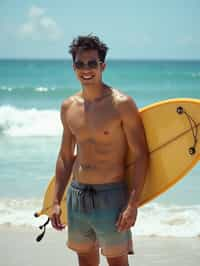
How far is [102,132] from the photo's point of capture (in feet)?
8.36

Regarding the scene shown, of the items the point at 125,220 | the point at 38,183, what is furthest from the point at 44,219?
the point at 125,220

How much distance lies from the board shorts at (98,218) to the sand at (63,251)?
4.67 ft

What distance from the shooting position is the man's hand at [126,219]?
8.17ft

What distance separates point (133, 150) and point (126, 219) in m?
0.32

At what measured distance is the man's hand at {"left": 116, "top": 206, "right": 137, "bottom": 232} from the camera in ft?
8.17

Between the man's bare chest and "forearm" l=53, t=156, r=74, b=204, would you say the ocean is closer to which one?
"forearm" l=53, t=156, r=74, b=204

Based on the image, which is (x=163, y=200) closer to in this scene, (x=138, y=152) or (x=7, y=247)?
(x=7, y=247)

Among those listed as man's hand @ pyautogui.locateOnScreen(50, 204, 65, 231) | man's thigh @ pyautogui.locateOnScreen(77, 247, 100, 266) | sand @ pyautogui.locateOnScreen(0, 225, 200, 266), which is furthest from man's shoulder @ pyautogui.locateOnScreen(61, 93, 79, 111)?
sand @ pyautogui.locateOnScreen(0, 225, 200, 266)

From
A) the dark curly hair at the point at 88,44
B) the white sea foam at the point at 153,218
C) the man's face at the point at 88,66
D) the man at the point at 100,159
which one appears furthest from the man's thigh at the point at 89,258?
the white sea foam at the point at 153,218

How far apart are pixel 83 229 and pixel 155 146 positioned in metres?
0.54

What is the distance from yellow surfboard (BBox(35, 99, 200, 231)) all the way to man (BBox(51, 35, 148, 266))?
0.11 meters

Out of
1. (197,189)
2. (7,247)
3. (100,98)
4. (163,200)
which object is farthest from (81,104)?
(197,189)

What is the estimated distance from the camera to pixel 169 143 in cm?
273

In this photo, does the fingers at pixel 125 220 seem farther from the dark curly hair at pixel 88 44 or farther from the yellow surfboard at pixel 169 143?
the dark curly hair at pixel 88 44
